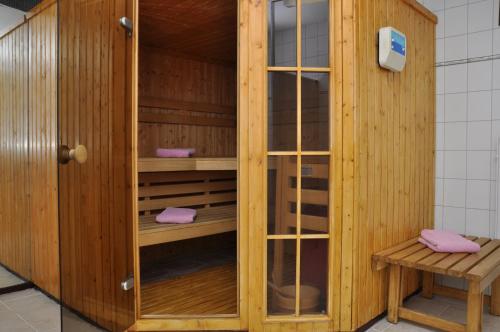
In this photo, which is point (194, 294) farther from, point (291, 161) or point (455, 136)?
point (455, 136)

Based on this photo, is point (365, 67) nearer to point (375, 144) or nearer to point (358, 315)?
point (375, 144)

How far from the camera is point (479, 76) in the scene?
9.79ft

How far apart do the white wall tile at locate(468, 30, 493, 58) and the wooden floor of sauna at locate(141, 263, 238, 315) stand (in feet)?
8.41

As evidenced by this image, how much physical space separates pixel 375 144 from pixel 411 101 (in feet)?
2.17

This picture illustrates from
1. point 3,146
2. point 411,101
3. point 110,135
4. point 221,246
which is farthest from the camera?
point 221,246

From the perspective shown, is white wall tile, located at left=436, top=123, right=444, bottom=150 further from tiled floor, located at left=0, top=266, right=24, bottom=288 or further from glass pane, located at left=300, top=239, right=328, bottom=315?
tiled floor, located at left=0, top=266, right=24, bottom=288

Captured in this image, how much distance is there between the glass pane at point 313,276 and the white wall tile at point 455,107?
64.5 inches

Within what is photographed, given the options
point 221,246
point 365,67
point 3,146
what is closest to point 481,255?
point 365,67

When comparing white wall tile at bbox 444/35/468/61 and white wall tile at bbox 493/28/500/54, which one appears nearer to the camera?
white wall tile at bbox 493/28/500/54

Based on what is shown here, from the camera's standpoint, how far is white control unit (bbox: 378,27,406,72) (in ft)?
8.07

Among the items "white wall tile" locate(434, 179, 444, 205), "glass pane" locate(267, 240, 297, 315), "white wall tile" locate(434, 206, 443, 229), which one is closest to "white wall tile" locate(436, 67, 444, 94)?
"white wall tile" locate(434, 179, 444, 205)

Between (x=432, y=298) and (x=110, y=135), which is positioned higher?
(x=110, y=135)

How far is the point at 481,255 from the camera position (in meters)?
2.50

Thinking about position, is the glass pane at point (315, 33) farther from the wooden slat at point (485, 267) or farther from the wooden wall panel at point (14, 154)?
the wooden wall panel at point (14, 154)
